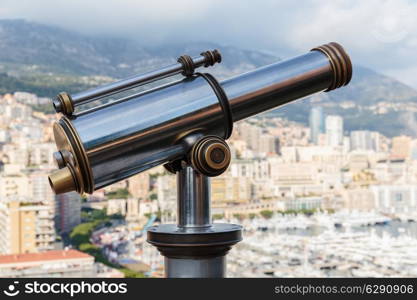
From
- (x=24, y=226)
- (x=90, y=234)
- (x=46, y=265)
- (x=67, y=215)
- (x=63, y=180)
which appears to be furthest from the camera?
(x=67, y=215)

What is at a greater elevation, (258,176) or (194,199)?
(258,176)

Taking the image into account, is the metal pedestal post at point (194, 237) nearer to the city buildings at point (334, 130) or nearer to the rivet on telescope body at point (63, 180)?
the rivet on telescope body at point (63, 180)

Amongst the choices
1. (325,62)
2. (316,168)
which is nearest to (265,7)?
(316,168)

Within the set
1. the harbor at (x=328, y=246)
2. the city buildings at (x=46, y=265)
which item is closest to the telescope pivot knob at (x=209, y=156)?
the city buildings at (x=46, y=265)

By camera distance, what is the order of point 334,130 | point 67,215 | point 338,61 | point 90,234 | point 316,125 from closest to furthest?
point 338,61
point 90,234
point 67,215
point 334,130
point 316,125

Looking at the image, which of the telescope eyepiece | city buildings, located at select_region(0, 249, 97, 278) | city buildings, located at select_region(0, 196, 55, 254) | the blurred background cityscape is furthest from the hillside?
the telescope eyepiece

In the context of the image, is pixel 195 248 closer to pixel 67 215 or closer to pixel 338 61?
pixel 338 61

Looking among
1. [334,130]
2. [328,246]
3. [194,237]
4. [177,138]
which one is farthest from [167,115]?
[334,130]

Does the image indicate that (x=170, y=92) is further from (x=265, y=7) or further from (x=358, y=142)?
(x=265, y=7)
